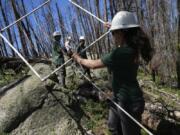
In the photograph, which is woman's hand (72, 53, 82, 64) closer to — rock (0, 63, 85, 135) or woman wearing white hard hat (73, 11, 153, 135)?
woman wearing white hard hat (73, 11, 153, 135)

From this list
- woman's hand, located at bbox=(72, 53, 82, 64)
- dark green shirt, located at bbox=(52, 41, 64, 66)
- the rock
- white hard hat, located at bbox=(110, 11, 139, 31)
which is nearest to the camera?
white hard hat, located at bbox=(110, 11, 139, 31)

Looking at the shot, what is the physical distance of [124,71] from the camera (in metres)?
3.88

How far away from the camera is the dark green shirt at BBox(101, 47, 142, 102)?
3809 millimetres

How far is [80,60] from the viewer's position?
163 inches

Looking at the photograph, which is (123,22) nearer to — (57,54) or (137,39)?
(137,39)

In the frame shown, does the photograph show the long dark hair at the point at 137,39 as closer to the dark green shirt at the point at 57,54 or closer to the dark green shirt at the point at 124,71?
the dark green shirt at the point at 124,71

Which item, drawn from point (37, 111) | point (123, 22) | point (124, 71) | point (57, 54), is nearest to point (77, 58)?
point (124, 71)

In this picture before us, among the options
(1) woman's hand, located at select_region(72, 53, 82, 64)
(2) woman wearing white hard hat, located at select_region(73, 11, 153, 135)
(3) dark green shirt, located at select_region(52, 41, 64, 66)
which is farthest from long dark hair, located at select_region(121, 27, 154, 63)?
(3) dark green shirt, located at select_region(52, 41, 64, 66)

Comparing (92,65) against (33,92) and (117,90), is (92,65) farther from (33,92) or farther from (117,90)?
(33,92)

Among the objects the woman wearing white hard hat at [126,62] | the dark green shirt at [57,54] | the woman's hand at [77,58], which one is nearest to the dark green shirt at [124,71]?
the woman wearing white hard hat at [126,62]

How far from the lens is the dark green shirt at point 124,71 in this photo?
12.5 ft

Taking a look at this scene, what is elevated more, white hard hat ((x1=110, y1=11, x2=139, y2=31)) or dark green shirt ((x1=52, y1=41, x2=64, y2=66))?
white hard hat ((x1=110, y1=11, x2=139, y2=31))

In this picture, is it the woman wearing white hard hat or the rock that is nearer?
the woman wearing white hard hat

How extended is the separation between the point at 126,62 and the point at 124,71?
0.33ft
